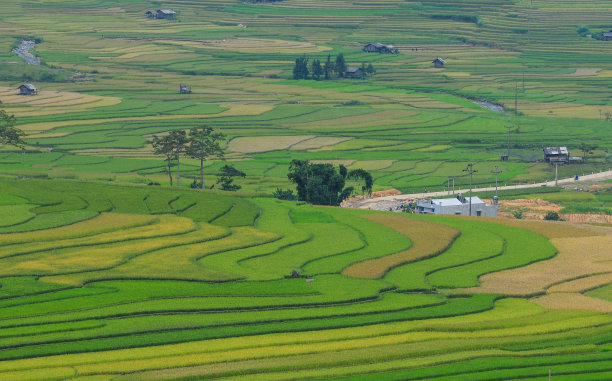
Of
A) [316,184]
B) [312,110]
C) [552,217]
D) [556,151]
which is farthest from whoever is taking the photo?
[312,110]

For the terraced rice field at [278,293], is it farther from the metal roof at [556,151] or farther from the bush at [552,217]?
the metal roof at [556,151]

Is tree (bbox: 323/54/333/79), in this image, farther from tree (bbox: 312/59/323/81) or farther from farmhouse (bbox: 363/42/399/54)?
farmhouse (bbox: 363/42/399/54)

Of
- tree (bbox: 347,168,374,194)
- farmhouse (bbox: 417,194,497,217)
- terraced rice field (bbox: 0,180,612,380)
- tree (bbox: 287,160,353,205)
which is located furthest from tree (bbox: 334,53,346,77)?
terraced rice field (bbox: 0,180,612,380)

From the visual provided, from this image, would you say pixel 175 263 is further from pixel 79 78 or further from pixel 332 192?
pixel 79 78

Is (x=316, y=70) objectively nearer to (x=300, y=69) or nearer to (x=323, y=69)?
(x=300, y=69)

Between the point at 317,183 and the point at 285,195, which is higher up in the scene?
the point at 317,183

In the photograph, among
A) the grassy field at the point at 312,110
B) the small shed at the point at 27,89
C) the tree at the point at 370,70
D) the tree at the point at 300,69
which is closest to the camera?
the grassy field at the point at 312,110

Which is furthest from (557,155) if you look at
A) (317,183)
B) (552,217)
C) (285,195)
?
(285,195)

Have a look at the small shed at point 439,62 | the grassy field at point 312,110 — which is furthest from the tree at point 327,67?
the small shed at point 439,62

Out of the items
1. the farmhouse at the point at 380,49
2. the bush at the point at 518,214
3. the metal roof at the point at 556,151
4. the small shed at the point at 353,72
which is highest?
the farmhouse at the point at 380,49
